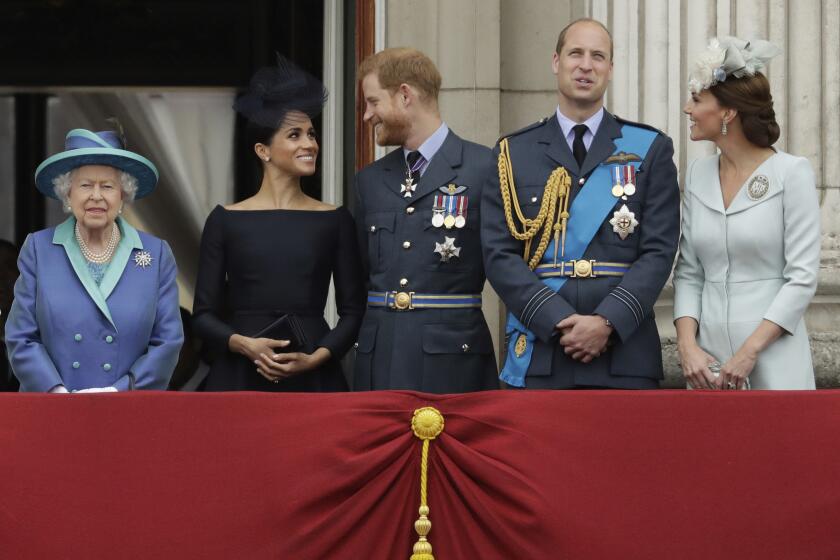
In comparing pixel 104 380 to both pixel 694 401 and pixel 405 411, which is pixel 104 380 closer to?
pixel 405 411

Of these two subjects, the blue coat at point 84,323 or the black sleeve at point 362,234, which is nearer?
the blue coat at point 84,323

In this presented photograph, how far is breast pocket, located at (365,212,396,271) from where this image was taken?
5012 millimetres

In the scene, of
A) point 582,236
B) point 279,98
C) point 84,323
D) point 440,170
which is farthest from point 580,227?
point 84,323

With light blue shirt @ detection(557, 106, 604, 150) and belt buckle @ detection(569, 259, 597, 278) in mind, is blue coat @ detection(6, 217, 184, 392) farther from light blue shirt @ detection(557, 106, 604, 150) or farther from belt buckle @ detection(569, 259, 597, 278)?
light blue shirt @ detection(557, 106, 604, 150)

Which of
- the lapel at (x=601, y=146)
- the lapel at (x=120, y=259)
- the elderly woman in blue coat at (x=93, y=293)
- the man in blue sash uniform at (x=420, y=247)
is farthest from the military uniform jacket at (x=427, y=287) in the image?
the lapel at (x=120, y=259)

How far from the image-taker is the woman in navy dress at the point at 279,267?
5.05 metres

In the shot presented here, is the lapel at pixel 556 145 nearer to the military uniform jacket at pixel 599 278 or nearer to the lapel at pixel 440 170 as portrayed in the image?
the military uniform jacket at pixel 599 278

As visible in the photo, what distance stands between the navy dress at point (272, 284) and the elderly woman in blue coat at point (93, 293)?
294 millimetres

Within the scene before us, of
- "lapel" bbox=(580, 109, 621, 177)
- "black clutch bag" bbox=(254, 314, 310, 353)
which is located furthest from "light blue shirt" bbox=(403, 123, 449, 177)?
"black clutch bag" bbox=(254, 314, 310, 353)

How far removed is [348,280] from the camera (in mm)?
5180

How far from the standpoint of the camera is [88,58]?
8562 mm

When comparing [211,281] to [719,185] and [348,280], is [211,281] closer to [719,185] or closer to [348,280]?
[348,280]

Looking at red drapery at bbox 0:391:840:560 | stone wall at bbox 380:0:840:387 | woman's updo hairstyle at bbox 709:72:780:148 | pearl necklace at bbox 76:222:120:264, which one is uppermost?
stone wall at bbox 380:0:840:387

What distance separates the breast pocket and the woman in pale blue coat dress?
877 mm
